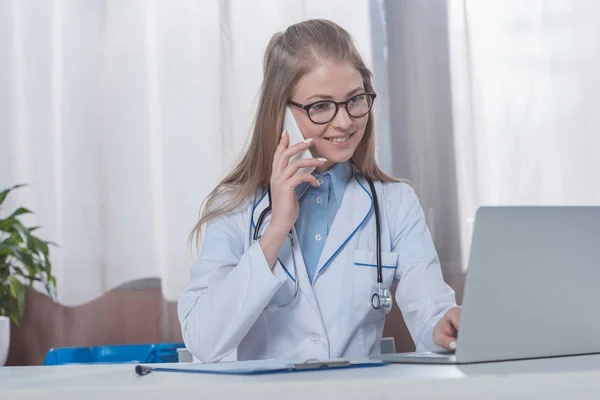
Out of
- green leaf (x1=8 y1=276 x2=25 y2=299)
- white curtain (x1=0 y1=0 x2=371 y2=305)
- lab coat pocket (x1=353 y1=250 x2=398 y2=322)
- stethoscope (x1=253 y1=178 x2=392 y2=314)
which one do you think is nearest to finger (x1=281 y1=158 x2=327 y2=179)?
stethoscope (x1=253 y1=178 x2=392 y2=314)

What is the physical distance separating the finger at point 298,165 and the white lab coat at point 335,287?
161mm

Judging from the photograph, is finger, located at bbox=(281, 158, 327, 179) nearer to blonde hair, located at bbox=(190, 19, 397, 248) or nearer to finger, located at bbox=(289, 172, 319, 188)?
finger, located at bbox=(289, 172, 319, 188)

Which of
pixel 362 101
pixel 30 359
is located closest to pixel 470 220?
pixel 362 101

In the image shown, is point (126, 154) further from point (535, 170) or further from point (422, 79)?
point (535, 170)

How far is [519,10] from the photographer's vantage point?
97.8 inches

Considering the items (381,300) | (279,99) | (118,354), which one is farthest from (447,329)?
(118,354)

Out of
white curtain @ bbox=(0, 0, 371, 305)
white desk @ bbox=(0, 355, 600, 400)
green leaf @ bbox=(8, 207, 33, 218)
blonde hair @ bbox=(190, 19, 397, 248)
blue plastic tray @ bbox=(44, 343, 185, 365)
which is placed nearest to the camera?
white desk @ bbox=(0, 355, 600, 400)

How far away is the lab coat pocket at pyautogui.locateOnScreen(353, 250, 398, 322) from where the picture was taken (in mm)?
1424

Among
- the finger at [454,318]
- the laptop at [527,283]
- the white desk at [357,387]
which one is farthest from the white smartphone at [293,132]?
the white desk at [357,387]

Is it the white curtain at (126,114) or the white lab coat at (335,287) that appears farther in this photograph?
the white curtain at (126,114)

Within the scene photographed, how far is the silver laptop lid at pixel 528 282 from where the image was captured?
0.69m

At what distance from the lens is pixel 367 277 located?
144 cm

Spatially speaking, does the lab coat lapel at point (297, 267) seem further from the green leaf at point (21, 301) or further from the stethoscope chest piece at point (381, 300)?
the green leaf at point (21, 301)

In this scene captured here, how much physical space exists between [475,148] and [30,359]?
1.58 meters
